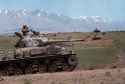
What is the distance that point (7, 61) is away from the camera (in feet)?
131

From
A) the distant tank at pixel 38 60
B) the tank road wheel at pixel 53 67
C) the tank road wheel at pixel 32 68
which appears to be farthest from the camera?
the tank road wheel at pixel 53 67

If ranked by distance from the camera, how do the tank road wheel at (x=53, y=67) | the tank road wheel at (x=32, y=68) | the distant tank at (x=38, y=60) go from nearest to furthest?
the distant tank at (x=38, y=60) → the tank road wheel at (x=32, y=68) → the tank road wheel at (x=53, y=67)

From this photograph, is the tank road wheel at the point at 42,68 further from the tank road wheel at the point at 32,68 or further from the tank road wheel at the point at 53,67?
the tank road wheel at the point at 53,67

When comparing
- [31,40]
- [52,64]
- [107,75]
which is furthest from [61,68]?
[107,75]

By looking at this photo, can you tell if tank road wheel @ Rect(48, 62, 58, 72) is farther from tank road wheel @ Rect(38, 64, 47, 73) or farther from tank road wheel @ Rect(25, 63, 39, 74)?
tank road wheel @ Rect(25, 63, 39, 74)

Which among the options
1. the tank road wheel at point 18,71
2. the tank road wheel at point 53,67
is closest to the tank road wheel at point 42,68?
the tank road wheel at point 53,67

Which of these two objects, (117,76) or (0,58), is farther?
(0,58)

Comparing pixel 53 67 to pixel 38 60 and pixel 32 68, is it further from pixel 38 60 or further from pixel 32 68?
pixel 32 68

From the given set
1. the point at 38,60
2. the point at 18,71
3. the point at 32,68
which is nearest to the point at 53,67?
the point at 38,60

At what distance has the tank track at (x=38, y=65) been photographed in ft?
132

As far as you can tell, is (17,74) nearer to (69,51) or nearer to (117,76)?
(69,51)

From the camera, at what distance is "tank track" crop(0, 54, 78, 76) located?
132 ft

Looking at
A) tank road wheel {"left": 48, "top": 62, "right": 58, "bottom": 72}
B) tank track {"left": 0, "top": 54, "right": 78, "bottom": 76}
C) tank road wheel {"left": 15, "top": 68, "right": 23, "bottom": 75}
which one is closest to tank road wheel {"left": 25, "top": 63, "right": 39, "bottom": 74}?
tank track {"left": 0, "top": 54, "right": 78, "bottom": 76}

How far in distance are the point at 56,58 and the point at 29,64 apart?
2065 mm
